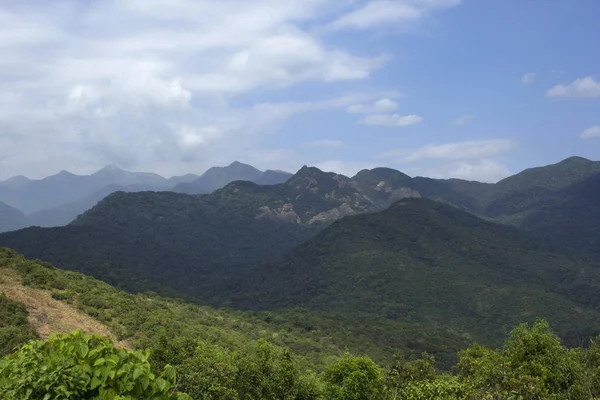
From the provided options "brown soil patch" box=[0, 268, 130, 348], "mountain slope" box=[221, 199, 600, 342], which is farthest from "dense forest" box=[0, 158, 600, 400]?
"mountain slope" box=[221, 199, 600, 342]

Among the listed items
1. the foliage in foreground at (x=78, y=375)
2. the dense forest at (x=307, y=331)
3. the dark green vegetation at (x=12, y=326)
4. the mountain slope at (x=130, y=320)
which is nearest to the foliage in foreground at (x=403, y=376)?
the dense forest at (x=307, y=331)

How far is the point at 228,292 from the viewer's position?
190125 millimetres

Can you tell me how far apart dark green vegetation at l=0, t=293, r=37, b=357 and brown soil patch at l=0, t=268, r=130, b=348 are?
112 cm

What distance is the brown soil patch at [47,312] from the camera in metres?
35.5

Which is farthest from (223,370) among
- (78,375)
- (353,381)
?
(78,375)

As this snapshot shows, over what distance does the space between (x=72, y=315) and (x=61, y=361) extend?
3606 cm

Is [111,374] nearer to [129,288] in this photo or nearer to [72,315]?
[72,315]

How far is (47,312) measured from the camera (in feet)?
123

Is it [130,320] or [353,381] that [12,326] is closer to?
[130,320]

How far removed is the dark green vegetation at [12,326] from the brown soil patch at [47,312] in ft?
3.67

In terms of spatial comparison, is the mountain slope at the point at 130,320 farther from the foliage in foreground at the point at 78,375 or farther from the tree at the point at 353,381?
the foliage in foreground at the point at 78,375

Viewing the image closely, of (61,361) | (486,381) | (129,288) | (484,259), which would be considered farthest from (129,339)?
(484,259)

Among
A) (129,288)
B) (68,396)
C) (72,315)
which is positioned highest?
(68,396)

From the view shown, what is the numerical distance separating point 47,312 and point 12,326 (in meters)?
6.59
